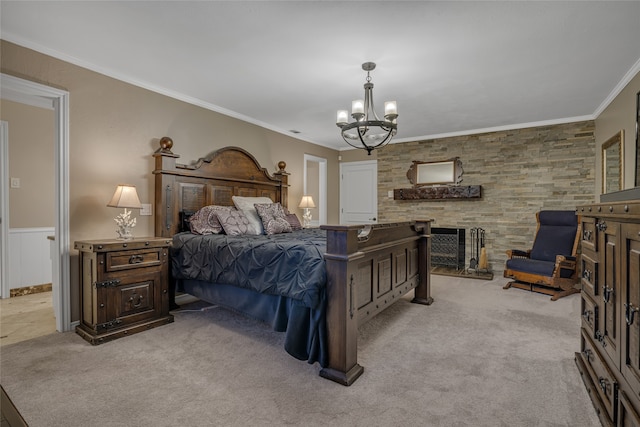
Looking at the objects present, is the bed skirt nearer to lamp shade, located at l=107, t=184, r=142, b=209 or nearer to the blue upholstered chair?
lamp shade, located at l=107, t=184, r=142, b=209

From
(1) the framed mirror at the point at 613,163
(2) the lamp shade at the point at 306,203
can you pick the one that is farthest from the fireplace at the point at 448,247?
(2) the lamp shade at the point at 306,203

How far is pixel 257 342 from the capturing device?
2.57 m

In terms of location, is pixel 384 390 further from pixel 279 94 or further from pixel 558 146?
pixel 558 146

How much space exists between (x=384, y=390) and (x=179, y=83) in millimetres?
3500

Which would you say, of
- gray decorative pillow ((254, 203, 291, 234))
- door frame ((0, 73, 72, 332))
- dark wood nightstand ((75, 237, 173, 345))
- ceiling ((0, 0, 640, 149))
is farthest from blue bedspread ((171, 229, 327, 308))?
ceiling ((0, 0, 640, 149))

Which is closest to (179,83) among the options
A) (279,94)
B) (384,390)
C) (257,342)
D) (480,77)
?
(279,94)

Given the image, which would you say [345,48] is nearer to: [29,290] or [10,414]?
[10,414]

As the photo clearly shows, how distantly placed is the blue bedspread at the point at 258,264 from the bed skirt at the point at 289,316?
9 centimetres

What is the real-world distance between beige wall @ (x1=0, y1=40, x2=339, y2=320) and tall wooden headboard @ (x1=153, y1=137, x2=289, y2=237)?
15 centimetres

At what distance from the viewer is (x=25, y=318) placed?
3.14 metres

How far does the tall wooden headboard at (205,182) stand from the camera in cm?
349

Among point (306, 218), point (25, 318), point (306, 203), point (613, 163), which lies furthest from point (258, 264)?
point (613, 163)

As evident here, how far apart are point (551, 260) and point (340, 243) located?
12.6ft

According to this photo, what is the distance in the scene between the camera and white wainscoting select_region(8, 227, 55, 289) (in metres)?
3.92
